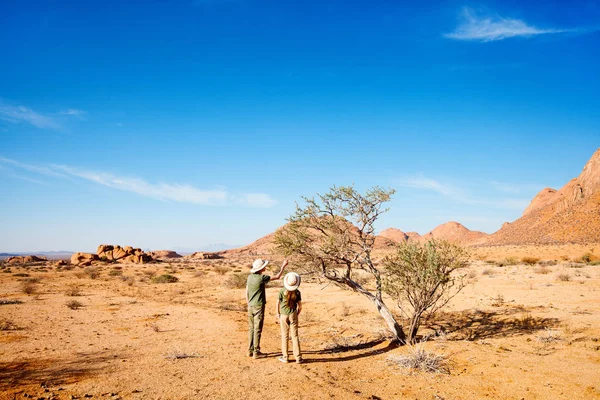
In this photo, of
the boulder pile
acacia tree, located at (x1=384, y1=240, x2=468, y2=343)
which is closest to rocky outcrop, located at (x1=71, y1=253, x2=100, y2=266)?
the boulder pile

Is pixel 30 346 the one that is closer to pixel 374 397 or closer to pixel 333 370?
pixel 333 370

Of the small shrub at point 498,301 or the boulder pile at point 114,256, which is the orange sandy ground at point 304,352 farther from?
the boulder pile at point 114,256

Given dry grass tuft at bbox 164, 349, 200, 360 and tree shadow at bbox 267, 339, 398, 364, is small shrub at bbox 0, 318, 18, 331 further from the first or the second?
tree shadow at bbox 267, 339, 398, 364

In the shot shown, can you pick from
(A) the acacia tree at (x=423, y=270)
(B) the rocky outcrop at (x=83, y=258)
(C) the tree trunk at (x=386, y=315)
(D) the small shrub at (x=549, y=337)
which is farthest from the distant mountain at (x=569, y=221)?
(B) the rocky outcrop at (x=83, y=258)

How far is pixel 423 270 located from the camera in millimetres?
8203

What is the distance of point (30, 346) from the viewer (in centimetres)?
810

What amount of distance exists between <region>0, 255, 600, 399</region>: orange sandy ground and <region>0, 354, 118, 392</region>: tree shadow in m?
0.02

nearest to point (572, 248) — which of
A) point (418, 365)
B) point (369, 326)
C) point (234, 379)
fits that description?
point (369, 326)

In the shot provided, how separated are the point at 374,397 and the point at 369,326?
5.49 meters

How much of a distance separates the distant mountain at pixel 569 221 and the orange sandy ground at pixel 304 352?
57.0 metres

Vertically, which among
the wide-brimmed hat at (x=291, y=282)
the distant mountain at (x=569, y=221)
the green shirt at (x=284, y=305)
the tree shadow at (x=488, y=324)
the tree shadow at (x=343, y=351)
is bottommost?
the tree shadow at (x=343, y=351)

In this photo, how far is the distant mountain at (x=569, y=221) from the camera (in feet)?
195

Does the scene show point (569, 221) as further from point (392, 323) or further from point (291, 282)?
point (291, 282)

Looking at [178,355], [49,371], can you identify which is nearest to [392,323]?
[178,355]
